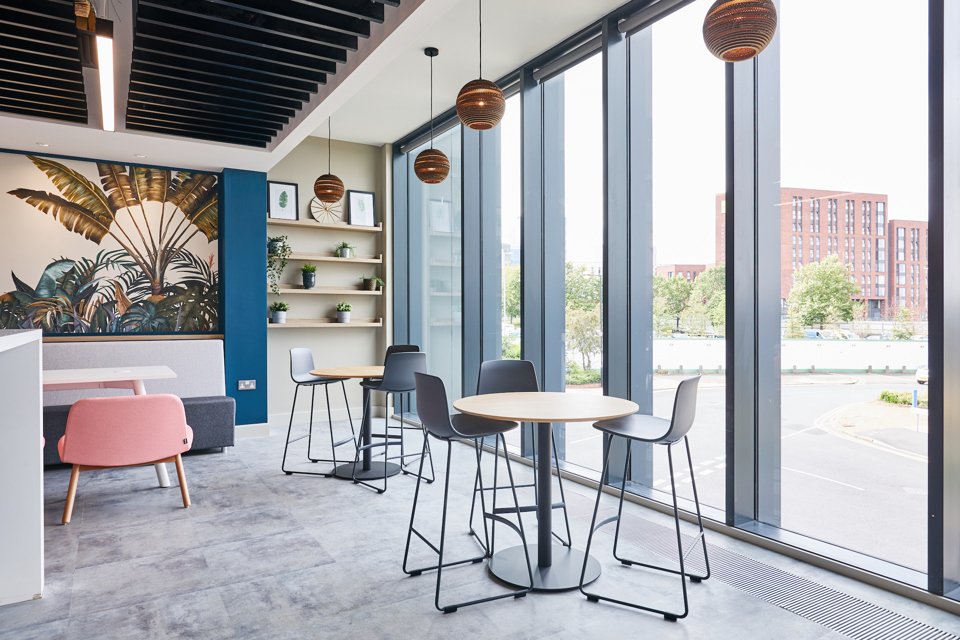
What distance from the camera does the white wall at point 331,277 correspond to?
718 cm

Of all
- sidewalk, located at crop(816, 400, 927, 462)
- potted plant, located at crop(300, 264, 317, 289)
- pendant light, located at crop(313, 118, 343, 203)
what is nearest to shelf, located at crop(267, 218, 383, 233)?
potted plant, located at crop(300, 264, 317, 289)

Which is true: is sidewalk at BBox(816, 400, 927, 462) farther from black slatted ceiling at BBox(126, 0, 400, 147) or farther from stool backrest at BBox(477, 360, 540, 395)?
black slatted ceiling at BBox(126, 0, 400, 147)

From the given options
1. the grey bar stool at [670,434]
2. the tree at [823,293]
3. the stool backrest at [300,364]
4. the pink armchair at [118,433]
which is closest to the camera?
the grey bar stool at [670,434]

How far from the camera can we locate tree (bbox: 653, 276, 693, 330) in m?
3.98

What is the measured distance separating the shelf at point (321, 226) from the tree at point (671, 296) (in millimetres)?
4289

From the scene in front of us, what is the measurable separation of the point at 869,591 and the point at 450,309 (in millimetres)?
4813

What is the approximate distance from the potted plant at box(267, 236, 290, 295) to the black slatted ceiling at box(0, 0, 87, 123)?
229 cm

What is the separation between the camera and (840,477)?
10.3 ft

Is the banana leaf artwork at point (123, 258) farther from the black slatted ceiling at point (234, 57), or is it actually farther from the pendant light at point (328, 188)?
the pendant light at point (328, 188)

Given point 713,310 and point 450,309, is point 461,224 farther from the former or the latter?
point 713,310

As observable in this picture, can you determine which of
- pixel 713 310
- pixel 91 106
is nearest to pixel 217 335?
pixel 91 106

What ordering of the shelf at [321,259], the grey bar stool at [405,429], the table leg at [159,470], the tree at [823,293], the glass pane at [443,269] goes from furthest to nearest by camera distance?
1. the shelf at [321,259]
2. the glass pane at [443,269]
3. the grey bar stool at [405,429]
4. the table leg at [159,470]
5. the tree at [823,293]

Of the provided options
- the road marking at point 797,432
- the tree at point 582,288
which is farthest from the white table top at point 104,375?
the road marking at point 797,432

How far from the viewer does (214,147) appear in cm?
564
